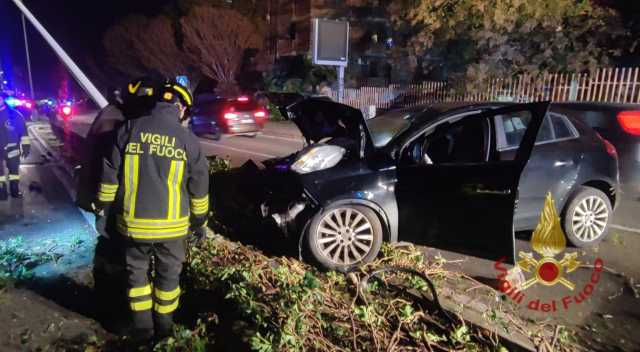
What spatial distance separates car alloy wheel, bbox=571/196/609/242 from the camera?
14.4 feet

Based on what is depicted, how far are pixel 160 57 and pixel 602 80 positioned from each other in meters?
30.6

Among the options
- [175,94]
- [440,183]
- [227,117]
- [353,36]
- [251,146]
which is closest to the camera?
[175,94]

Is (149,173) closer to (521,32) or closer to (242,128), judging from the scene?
(242,128)

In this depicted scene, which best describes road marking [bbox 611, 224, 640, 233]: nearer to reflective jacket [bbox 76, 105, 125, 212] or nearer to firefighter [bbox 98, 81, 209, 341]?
firefighter [bbox 98, 81, 209, 341]

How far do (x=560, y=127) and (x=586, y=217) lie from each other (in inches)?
37.2

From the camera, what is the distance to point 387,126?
473cm

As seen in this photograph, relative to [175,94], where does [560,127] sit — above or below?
below

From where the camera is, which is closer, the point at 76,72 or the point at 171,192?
the point at 171,192

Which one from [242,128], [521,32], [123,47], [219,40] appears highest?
[219,40]

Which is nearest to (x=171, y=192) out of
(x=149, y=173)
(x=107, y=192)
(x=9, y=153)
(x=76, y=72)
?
(x=149, y=173)

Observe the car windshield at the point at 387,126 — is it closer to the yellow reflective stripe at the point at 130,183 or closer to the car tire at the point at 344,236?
the car tire at the point at 344,236

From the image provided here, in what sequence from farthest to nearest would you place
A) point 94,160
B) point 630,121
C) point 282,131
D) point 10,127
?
point 282,131 → point 10,127 → point 630,121 → point 94,160

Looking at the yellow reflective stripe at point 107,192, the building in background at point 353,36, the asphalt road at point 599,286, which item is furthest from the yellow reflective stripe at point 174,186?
the building in background at point 353,36

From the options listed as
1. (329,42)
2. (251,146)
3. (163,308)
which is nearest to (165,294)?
(163,308)
